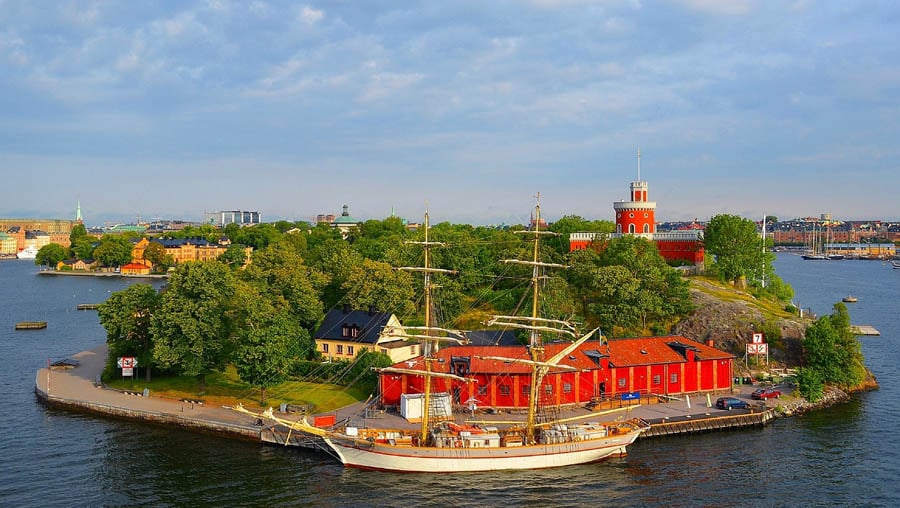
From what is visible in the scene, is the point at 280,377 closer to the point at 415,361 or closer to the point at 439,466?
the point at 415,361

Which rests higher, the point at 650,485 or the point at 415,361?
the point at 415,361

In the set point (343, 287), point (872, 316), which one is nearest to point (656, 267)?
point (343, 287)

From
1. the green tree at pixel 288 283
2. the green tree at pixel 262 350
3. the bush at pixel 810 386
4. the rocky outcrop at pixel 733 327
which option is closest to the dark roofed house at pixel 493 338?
the green tree at pixel 288 283

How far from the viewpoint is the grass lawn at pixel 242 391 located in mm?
55031

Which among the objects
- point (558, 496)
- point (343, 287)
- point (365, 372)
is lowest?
point (558, 496)

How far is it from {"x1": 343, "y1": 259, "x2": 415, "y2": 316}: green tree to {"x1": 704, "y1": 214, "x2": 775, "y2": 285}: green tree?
40218 mm

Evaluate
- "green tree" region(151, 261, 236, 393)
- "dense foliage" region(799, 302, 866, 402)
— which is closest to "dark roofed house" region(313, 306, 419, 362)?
"green tree" region(151, 261, 236, 393)

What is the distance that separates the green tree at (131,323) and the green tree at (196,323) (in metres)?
2.67

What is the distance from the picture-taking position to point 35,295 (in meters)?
143

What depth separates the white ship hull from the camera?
4453cm

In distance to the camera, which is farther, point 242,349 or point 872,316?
point 872,316

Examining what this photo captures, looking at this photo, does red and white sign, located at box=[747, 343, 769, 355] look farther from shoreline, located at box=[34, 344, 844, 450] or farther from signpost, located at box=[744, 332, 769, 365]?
shoreline, located at box=[34, 344, 844, 450]

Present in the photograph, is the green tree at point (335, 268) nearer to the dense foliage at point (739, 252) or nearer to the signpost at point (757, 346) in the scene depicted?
the signpost at point (757, 346)

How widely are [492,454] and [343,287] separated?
126 ft
